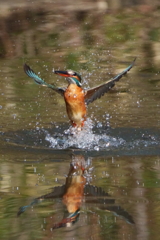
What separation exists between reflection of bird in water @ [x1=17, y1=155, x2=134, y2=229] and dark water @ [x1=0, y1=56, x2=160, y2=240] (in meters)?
0.01

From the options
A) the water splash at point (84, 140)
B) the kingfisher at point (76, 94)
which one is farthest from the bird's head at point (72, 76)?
the water splash at point (84, 140)

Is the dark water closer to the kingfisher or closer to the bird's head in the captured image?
the kingfisher

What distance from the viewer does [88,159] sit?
5602mm

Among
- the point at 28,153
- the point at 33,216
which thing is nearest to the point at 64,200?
the point at 33,216

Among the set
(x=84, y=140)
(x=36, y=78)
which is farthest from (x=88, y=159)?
(x=36, y=78)

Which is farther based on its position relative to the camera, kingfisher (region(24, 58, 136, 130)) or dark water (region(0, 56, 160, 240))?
kingfisher (region(24, 58, 136, 130))

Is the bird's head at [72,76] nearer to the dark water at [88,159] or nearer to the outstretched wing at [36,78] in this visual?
the outstretched wing at [36,78]

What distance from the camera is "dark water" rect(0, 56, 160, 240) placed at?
3.97 m

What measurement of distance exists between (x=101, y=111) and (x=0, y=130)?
1382 mm

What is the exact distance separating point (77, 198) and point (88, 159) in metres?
1.19

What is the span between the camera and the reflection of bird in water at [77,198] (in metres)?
4.06

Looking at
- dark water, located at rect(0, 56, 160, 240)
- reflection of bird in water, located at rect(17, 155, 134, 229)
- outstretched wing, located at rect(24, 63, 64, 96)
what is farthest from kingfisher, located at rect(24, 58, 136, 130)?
reflection of bird in water, located at rect(17, 155, 134, 229)

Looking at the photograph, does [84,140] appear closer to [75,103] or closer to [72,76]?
[75,103]

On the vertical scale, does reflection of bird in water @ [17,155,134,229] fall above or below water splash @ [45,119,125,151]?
below
